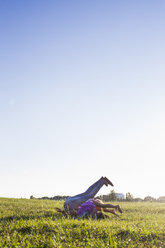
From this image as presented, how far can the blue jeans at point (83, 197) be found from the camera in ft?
32.8

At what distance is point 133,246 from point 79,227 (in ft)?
6.22

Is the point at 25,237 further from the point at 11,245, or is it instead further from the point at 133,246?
the point at 133,246

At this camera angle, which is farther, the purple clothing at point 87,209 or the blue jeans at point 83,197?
the blue jeans at point 83,197

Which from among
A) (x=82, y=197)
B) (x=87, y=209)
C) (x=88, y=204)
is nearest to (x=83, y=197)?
(x=82, y=197)

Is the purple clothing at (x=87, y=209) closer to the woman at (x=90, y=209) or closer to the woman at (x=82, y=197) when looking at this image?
the woman at (x=90, y=209)

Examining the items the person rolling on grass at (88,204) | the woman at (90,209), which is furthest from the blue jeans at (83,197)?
the woman at (90,209)

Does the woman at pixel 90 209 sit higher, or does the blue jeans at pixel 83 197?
the blue jeans at pixel 83 197

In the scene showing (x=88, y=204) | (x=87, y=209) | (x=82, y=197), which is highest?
(x=82, y=197)

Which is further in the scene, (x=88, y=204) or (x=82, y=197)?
(x=82, y=197)

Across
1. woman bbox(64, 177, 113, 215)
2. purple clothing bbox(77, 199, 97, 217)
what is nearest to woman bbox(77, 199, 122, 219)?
purple clothing bbox(77, 199, 97, 217)

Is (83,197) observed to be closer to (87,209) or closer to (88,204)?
(88,204)

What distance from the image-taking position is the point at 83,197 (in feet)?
33.3

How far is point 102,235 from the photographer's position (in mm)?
6203

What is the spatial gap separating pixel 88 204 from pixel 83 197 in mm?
696
